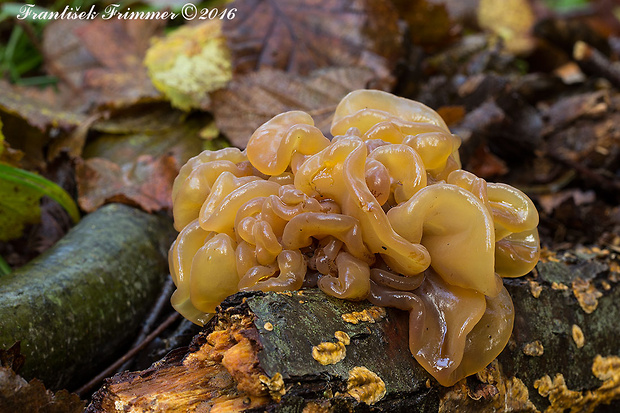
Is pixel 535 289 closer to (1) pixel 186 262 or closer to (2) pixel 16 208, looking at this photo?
(1) pixel 186 262

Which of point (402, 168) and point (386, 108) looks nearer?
point (402, 168)

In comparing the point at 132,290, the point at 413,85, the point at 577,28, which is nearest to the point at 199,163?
the point at 132,290

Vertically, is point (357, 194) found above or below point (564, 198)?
above

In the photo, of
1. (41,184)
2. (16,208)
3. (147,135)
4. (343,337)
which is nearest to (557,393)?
(343,337)

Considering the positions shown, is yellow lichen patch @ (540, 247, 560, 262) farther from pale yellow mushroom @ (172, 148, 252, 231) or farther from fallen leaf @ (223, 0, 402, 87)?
fallen leaf @ (223, 0, 402, 87)

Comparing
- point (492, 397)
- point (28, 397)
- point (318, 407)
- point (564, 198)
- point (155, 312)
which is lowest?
point (564, 198)

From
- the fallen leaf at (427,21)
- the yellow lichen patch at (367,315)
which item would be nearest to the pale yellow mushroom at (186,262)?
the yellow lichen patch at (367,315)
